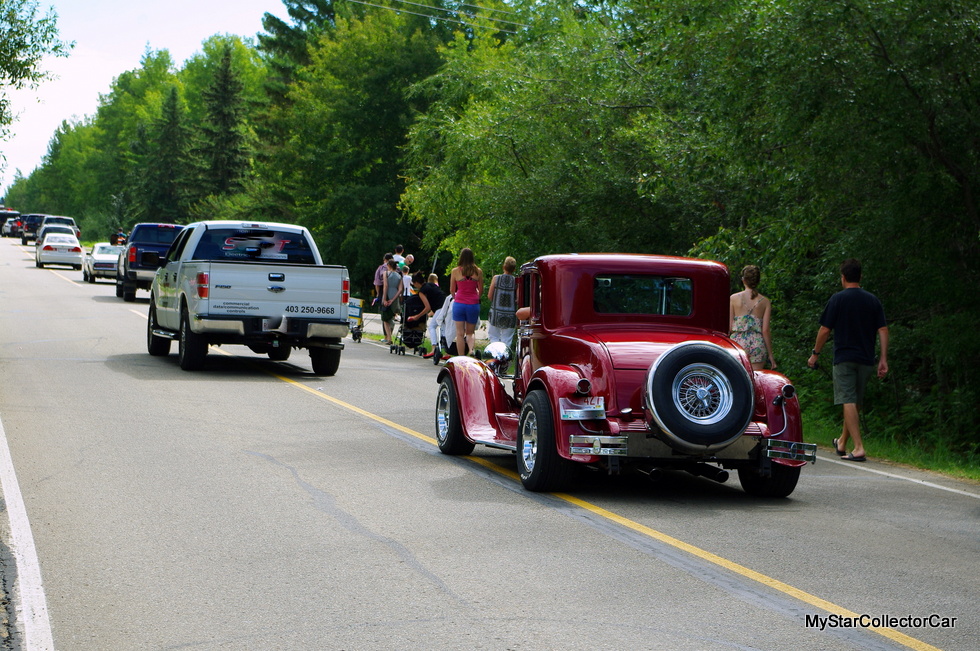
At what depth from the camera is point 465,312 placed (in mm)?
20234

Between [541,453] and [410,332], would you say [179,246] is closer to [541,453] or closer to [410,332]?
[410,332]

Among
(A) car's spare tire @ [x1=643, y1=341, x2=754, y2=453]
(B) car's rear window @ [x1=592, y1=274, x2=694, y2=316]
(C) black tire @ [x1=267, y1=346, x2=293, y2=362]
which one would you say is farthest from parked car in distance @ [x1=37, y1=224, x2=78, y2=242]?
(A) car's spare tire @ [x1=643, y1=341, x2=754, y2=453]

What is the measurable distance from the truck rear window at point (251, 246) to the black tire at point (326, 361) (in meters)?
1.38

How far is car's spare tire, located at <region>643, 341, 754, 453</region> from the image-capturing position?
27.5 feet

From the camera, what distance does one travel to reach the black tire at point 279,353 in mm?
20719

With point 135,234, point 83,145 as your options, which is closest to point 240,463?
point 135,234

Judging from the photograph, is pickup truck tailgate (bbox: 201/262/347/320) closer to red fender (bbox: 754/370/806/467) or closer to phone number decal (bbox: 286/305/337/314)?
phone number decal (bbox: 286/305/337/314)

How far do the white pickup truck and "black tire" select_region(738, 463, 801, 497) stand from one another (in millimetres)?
9163

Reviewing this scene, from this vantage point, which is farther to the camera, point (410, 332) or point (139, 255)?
point (139, 255)

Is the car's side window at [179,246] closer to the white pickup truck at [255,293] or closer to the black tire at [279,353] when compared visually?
the white pickup truck at [255,293]

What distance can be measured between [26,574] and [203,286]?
10837 mm

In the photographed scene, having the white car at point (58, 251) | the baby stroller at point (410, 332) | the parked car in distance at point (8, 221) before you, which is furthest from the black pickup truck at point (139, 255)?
the parked car in distance at point (8, 221)

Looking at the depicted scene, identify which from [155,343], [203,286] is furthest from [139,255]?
[203,286]

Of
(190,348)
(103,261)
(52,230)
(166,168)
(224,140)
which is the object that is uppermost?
(224,140)
